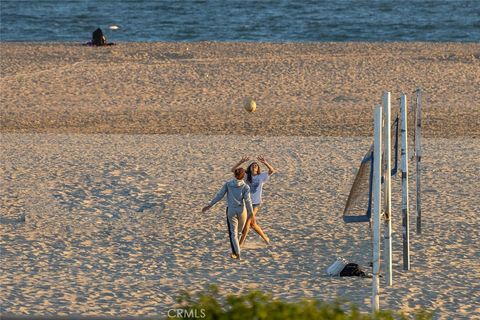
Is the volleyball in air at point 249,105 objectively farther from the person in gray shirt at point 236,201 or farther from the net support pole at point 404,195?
the net support pole at point 404,195

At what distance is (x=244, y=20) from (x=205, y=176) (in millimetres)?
43339

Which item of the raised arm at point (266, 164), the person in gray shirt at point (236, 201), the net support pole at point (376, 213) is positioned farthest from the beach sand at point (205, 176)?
the net support pole at point (376, 213)

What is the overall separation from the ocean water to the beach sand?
16.9 m

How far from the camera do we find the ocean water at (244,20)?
50844 mm

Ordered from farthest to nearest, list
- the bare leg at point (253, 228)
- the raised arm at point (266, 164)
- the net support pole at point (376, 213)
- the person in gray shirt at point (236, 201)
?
the raised arm at point (266, 164) < the bare leg at point (253, 228) < the person in gray shirt at point (236, 201) < the net support pole at point (376, 213)

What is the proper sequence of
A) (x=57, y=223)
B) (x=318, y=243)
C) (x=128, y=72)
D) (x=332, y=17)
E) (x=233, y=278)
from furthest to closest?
(x=332, y=17), (x=128, y=72), (x=57, y=223), (x=318, y=243), (x=233, y=278)

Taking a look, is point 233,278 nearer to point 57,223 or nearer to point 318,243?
point 318,243

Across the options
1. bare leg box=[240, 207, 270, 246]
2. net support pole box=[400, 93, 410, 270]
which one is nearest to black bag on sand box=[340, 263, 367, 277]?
net support pole box=[400, 93, 410, 270]

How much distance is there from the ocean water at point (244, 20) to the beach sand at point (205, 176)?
16.9 metres

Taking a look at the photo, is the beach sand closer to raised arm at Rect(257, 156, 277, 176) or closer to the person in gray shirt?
the person in gray shirt

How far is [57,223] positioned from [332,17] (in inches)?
1852

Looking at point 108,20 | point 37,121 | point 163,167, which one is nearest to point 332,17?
point 108,20

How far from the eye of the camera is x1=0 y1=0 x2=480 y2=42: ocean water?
50.8 metres

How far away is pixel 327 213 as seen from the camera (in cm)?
1562
